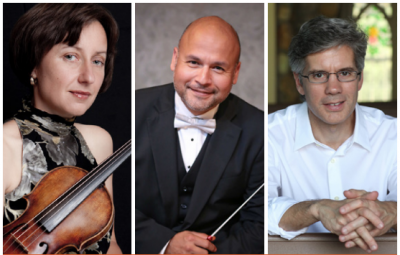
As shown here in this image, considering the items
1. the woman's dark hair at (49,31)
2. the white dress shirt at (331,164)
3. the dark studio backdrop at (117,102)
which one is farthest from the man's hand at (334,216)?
the woman's dark hair at (49,31)

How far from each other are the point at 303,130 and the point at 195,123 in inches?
26.0

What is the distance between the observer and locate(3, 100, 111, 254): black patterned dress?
2506 millimetres

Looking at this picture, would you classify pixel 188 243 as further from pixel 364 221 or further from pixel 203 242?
pixel 364 221

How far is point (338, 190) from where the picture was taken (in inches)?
107

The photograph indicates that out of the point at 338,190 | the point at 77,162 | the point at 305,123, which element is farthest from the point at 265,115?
the point at 77,162

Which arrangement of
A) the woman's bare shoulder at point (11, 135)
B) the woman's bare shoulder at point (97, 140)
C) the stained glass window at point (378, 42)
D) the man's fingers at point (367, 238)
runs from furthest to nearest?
the stained glass window at point (378, 42), the woman's bare shoulder at point (97, 140), the woman's bare shoulder at point (11, 135), the man's fingers at point (367, 238)

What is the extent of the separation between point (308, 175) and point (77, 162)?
1357 millimetres

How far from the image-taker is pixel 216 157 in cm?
266

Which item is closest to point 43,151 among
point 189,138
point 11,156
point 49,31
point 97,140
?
point 11,156

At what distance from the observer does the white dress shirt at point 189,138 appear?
8.70ft

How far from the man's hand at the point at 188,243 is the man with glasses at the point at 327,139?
390 mm

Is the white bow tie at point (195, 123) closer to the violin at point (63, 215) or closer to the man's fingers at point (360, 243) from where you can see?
the violin at point (63, 215)

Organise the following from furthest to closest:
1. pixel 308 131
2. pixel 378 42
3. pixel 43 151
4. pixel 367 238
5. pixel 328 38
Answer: pixel 378 42 → pixel 308 131 → pixel 328 38 → pixel 43 151 → pixel 367 238

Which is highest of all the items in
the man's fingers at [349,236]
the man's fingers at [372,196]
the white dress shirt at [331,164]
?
the white dress shirt at [331,164]
